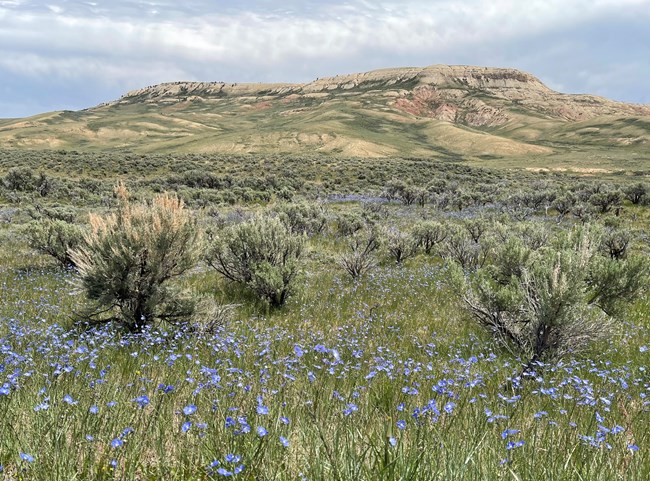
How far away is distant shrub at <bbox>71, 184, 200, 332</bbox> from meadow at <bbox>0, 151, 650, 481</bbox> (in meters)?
0.39

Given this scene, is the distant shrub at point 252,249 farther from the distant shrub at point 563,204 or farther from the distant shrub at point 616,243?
the distant shrub at point 563,204

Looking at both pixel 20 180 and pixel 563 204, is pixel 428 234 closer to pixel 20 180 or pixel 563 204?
pixel 563 204

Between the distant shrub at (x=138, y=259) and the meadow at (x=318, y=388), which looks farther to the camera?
the distant shrub at (x=138, y=259)

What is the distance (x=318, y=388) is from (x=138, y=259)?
4166 mm

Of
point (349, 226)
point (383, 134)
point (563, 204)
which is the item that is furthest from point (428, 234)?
point (383, 134)

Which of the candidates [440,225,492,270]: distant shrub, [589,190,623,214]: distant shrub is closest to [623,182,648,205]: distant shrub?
[589,190,623,214]: distant shrub

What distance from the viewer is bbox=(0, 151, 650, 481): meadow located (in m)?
2.31

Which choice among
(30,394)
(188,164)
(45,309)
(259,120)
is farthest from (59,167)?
(259,120)

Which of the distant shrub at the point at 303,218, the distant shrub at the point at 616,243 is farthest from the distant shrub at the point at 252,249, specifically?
the distant shrub at the point at 616,243

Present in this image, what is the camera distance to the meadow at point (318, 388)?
7.58 feet

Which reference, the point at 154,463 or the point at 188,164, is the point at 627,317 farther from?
the point at 188,164

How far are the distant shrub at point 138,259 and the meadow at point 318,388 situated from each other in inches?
15.3

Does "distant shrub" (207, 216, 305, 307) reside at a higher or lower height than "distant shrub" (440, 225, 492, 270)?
higher

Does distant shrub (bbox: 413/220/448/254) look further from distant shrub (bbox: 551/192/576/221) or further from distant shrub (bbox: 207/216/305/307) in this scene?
distant shrub (bbox: 551/192/576/221)
